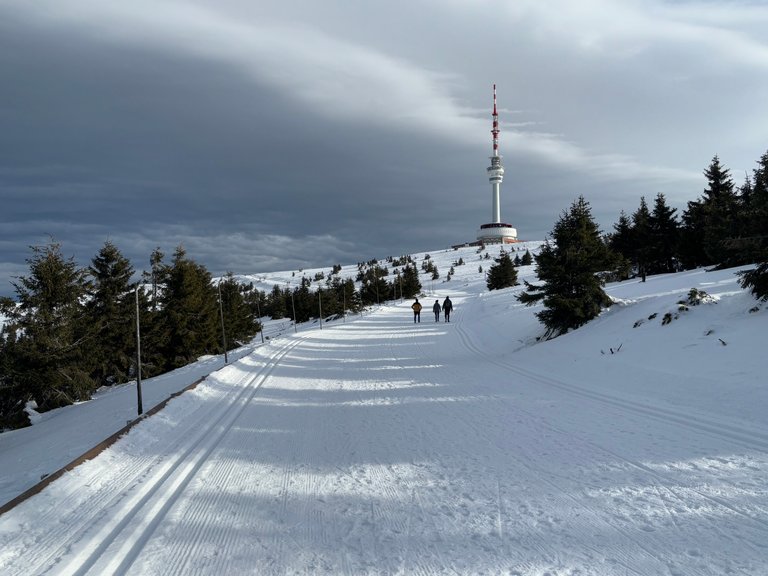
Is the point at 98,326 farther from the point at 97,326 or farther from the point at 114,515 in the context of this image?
the point at 114,515

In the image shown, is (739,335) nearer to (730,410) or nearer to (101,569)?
(730,410)

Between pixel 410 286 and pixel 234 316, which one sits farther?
pixel 410 286

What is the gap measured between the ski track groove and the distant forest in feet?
15.2

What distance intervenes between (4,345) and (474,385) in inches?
838

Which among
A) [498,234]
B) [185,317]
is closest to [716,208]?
[185,317]

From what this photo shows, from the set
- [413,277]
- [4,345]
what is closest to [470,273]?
[413,277]

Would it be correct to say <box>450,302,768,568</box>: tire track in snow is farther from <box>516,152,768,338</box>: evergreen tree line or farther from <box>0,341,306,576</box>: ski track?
<box>516,152,768,338</box>: evergreen tree line

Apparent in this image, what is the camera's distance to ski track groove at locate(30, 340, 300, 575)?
11.9 ft

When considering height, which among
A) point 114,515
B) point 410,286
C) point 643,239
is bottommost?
point 114,515

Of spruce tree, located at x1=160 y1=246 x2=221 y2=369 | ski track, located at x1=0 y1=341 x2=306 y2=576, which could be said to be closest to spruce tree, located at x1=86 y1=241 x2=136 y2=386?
spruce tree, located at x1=160 y1=246 x2=221 y2=369

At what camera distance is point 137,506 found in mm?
4684

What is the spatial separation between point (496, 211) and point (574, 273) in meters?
154

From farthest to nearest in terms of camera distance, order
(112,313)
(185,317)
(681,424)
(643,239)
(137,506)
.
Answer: (643,239)
(185,317)
(112,313)
(681,424)
(137,506)

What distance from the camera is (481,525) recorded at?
13.2 ft
